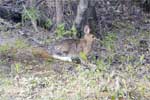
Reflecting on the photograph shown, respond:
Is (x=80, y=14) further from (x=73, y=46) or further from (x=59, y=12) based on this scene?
(x=73, y=46)

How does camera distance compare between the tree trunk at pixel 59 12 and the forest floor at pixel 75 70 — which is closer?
the forest floor at pixel 75 70

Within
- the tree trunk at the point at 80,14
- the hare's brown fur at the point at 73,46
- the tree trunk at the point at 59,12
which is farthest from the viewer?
the tree trunk at the point at 59,12

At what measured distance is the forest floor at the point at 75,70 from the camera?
20.2 feet

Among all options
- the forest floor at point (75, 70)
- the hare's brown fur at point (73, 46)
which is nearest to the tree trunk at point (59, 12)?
the forest floor at point (75, 70)

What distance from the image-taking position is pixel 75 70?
300 inches

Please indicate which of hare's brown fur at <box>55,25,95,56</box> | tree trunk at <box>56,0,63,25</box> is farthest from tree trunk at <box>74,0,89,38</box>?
hare's brown fur at <box>55,25,95,56</box>

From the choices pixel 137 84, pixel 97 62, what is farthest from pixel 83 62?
pixel 137 84

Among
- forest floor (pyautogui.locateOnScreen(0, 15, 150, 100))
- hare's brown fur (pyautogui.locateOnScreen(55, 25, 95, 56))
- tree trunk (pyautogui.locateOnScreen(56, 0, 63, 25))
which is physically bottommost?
forest floor (pyautogui.locateOnScreen(0, 15, 150, 100))

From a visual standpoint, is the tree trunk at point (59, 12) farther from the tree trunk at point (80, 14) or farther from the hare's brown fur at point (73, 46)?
the hare's brown fur at point (73, 46)

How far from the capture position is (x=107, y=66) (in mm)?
7711

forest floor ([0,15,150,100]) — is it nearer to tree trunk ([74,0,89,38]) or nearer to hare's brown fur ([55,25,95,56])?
hare's brown fur ([55,25,95,56])

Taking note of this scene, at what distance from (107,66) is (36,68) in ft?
3.95

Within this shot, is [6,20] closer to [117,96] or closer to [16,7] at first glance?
[16,7]

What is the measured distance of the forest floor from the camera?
20.2ft
